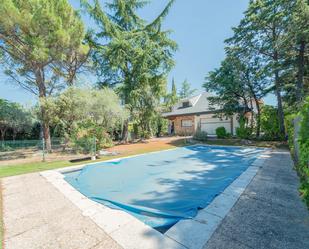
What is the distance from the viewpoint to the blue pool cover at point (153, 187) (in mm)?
3209

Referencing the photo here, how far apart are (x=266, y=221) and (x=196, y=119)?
17919mm

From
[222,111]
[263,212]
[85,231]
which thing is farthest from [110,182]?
[222,111]

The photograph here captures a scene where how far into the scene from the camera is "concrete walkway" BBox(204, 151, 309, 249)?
2151mm

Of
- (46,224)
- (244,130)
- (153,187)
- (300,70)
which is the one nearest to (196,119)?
(244,130)

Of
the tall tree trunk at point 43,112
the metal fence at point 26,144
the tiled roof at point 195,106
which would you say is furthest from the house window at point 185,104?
the tall tree trunk at point 43,112

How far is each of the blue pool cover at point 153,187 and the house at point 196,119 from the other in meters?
11.3

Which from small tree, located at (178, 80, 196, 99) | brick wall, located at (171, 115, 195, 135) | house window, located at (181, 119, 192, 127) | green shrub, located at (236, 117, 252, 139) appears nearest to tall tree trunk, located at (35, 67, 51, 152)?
brick wall, located at (171, 115, 195, 135)

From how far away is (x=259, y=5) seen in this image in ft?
38.0

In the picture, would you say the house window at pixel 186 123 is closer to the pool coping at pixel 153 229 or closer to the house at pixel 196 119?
the house at pixel 196 119

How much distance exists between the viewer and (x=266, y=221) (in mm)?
2658

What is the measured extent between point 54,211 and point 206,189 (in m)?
3.64

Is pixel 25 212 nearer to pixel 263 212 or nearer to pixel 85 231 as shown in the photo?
pixel 85 231

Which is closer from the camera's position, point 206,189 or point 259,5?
point 206,189

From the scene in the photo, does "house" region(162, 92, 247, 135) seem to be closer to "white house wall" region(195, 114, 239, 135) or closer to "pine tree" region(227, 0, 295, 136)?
"white house wall" region(195, 114, 239, 135)
